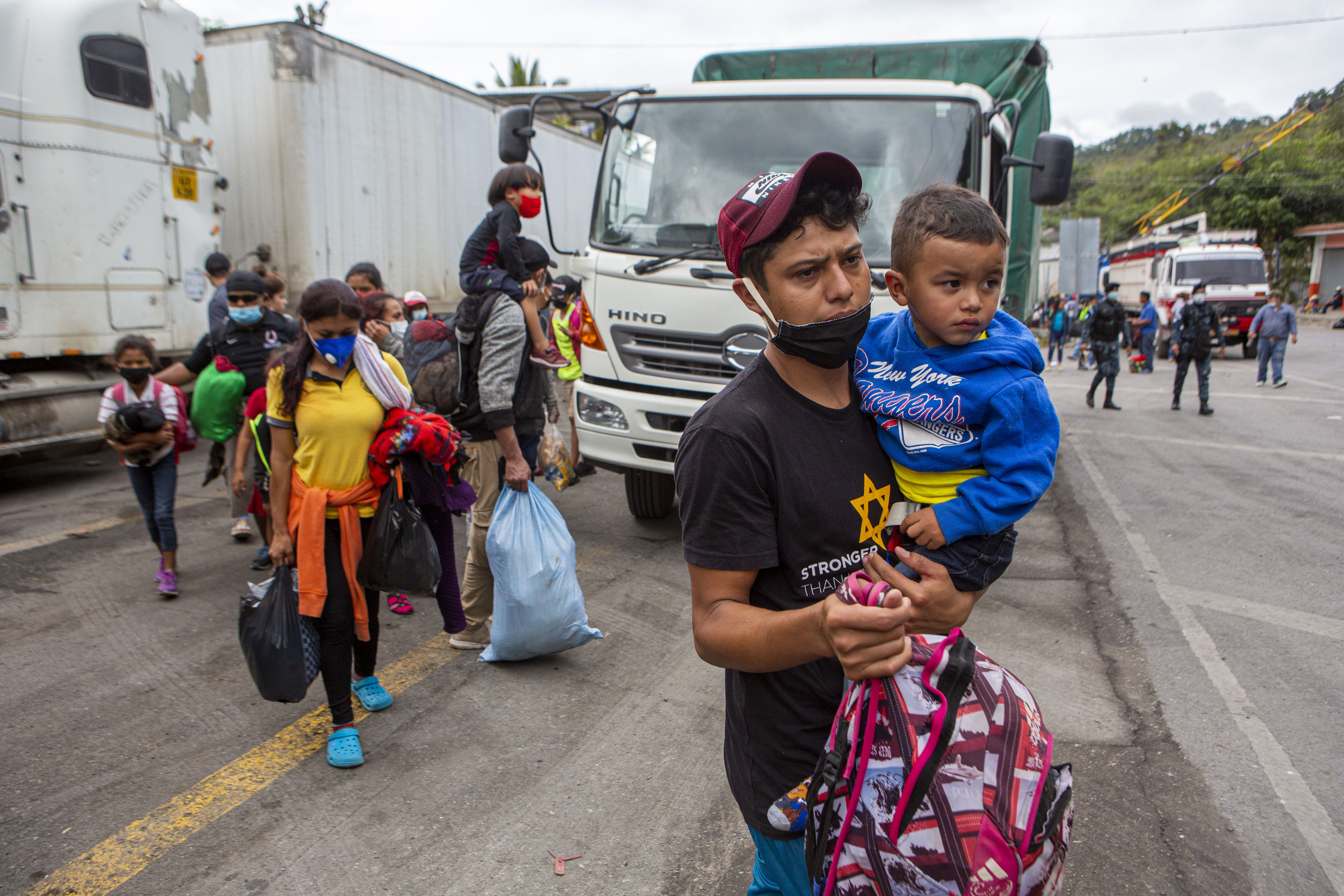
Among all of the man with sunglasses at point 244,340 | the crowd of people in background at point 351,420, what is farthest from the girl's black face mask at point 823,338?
the man with sunglasses at point 244,340

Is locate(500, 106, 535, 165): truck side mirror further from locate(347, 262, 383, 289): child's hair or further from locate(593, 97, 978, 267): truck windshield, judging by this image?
locate(347, 262, 383, 289): child's hair

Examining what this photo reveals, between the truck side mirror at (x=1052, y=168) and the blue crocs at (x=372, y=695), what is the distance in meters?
4.90

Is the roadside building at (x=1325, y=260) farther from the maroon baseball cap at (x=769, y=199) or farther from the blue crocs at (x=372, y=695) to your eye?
the maroon baseball cap at (x=769, y=199)

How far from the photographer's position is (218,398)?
5.24 m

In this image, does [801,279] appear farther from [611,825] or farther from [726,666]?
[611,825]

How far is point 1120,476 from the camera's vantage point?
28.6 ft

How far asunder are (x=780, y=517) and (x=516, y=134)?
4.96m

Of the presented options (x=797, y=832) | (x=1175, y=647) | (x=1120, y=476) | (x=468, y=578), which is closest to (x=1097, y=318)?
(x=1120, y=476)

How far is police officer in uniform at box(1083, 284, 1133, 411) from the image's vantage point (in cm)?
1316

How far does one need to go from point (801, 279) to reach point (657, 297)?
4.02m

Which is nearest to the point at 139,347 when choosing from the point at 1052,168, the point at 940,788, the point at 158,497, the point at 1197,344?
the point at 158,497

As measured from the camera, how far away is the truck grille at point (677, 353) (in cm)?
533

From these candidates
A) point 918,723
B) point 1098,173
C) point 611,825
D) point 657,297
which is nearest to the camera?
point 918,723

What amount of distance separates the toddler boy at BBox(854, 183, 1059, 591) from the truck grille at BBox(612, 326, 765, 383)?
3.46m
